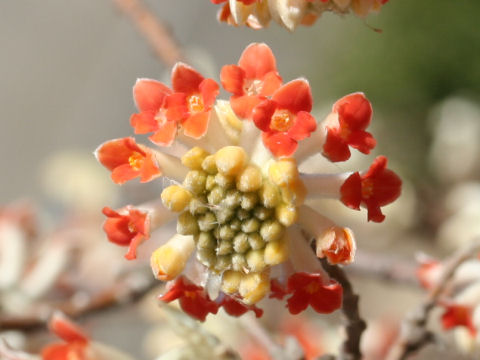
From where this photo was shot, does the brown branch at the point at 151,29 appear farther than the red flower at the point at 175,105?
Yes

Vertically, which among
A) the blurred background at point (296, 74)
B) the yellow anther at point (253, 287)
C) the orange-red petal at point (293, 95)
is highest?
the orange-red petal at point (293, 95)

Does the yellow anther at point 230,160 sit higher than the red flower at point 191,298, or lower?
higher

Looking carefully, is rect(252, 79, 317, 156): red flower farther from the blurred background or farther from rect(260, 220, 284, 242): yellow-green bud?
the blurred background

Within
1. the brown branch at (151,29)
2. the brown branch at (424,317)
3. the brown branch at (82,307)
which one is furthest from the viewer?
the brown branch at (151,29)

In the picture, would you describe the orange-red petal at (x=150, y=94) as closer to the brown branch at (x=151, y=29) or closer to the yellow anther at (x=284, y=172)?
the yellow anther at (x=284, y=172)

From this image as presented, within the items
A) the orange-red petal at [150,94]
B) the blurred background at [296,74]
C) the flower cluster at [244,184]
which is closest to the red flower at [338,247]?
the flower cluster at [244,184]

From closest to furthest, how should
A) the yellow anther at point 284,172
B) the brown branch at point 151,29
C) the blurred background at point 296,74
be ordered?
1. the yellow anther at point 284,172
2. the brown branch at point 151,29
3. the blurred background at point 296,74

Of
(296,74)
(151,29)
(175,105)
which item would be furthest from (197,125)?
Result: (296,74)

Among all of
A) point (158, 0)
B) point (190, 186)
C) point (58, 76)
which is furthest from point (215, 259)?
point (158, 0)

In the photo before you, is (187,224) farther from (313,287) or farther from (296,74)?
(296,74)
